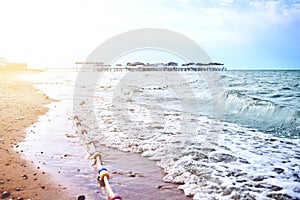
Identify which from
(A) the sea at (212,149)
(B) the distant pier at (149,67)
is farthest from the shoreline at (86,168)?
(B) the distant pier at (149,67)

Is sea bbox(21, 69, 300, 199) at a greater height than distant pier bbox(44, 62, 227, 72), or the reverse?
distant pier bbox(44, 62, 227, 72)

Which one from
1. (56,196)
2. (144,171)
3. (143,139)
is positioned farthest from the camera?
(143,139)

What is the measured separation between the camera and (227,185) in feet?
14.5

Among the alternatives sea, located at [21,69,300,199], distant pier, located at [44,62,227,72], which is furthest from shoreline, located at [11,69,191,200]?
distant pier, located at [44,62,227,72]

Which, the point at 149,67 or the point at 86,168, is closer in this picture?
the point at 86,168

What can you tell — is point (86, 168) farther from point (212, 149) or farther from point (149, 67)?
point (149, 67)

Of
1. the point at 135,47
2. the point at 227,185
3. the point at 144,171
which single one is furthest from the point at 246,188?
the point at 135,47

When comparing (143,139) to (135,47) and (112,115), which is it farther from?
(135,47)

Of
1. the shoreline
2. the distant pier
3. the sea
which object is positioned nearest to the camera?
the shoreline

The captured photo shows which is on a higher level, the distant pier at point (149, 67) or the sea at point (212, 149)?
the distant pier at point (149, 67)

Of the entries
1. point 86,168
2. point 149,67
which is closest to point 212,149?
Result: point 86,168

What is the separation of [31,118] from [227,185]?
310 inches

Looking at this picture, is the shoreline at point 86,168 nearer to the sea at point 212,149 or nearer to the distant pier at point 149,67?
the sea at point 212,149

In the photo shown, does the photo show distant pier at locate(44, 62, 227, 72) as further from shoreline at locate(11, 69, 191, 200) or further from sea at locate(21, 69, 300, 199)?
shoreline at locate(11, 69, 191, 200)
